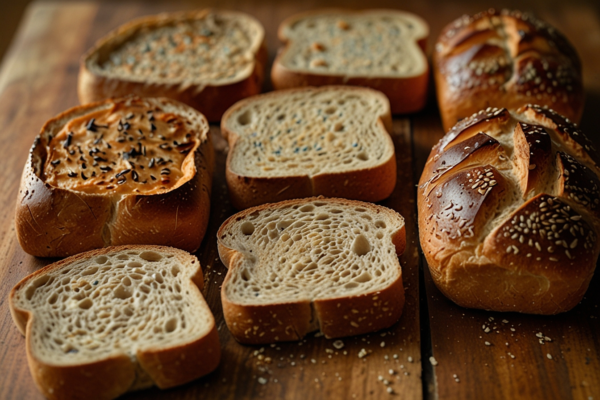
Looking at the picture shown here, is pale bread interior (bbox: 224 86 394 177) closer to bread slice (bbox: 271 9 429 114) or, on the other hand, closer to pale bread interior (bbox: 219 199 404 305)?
bread slice (bbox: 271 9 429 114)

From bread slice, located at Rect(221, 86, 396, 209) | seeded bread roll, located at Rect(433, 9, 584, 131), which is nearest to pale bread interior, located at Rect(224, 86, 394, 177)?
bread slice, located at Rect(221, 86, 396, 209)

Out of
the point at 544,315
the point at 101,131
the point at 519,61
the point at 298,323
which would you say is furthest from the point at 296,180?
the point at 519,61

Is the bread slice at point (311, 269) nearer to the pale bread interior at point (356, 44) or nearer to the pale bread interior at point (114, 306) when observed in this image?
the pale bread interior at point (114, 306)

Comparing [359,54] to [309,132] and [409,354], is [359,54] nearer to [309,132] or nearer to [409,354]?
[309,132]

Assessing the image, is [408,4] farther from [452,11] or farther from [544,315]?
[544,315]

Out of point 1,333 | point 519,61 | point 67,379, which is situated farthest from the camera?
point 519,61

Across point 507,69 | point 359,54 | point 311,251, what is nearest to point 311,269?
point 311,251
